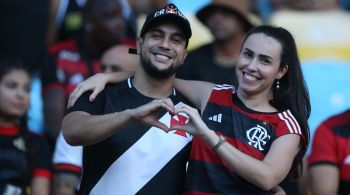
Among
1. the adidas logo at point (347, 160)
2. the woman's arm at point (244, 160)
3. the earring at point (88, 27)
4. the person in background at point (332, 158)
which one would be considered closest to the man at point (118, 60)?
the earring at point (88, 27)

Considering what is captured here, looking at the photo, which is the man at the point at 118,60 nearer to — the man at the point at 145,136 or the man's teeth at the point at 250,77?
the man at the point at 145,136

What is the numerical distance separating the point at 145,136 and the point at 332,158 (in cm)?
175

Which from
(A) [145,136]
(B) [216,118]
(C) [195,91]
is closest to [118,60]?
(C) [195,91]

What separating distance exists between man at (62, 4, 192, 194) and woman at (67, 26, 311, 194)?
0.35 feet

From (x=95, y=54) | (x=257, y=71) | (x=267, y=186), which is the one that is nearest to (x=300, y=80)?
(x=257, y=71)

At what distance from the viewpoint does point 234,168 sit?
462cm

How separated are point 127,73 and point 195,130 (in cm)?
85

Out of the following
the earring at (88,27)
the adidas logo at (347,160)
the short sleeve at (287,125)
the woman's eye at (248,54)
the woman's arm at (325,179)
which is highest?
the woman's eye at (248,54)

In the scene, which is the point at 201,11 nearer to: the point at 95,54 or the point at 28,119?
the point at 95,54

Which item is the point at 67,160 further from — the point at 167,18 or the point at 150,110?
the point at 150,110

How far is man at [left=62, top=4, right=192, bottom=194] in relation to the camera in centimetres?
497

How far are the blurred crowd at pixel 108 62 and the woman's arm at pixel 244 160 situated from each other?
5.02 feet

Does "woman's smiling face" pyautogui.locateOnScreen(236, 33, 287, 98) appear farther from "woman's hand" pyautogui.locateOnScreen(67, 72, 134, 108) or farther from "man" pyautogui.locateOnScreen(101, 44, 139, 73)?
"man" pyautogui.locateOnScreen(101, 44, 139, 73)

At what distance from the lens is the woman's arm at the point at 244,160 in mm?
4598
